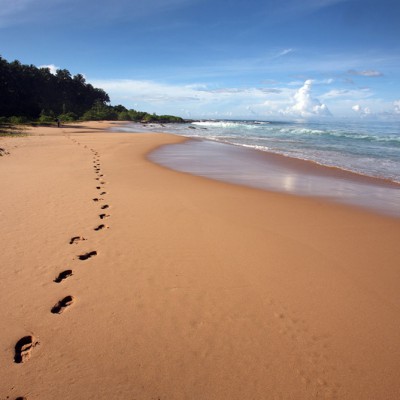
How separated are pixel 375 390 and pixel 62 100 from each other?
94573 millimetres

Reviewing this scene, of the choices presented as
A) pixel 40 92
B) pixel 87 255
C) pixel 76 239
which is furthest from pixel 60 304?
pixel 40 92

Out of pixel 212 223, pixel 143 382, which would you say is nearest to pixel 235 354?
pixel 143 382

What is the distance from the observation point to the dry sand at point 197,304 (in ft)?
8.18

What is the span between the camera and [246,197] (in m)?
7.88

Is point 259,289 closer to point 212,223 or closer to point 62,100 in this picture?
point 212,223

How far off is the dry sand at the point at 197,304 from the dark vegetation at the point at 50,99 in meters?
40.3

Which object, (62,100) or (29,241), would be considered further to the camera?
(62,100)

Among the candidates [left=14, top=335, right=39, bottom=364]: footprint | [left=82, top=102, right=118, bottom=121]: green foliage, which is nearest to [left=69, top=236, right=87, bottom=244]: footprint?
[left=14, top=335, right=39, bottom=364]: footprint

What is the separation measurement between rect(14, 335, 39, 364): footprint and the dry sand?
0.01 metres

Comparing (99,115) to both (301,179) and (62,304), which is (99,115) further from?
(62,304)

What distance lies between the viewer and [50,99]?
79312 mm

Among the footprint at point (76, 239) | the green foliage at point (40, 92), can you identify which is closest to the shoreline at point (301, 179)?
the footprint at point (76, 239)

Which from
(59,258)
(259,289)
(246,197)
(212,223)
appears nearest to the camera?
(259,289)

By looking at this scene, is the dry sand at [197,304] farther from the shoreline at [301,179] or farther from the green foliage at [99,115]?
the green foliage at [99,115]
